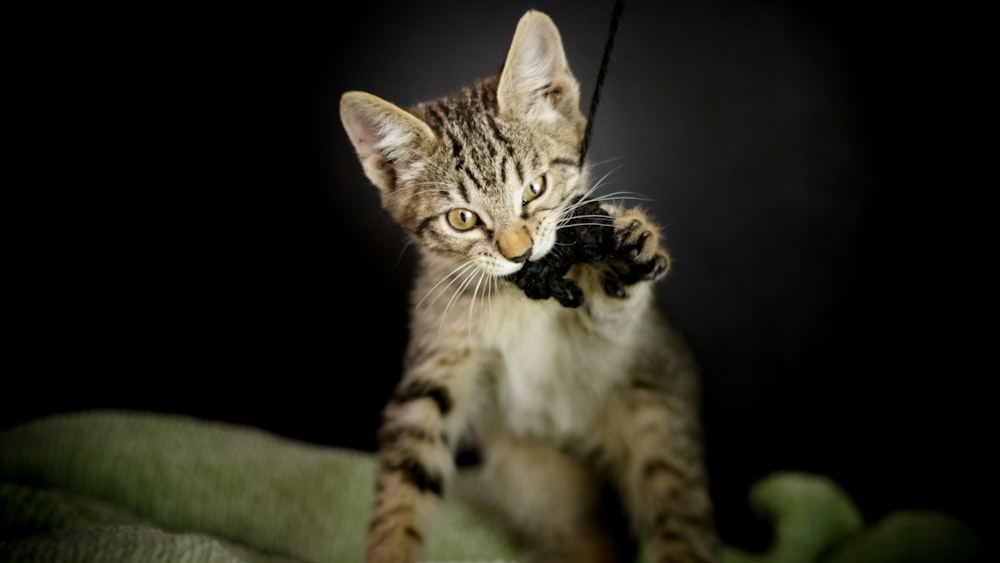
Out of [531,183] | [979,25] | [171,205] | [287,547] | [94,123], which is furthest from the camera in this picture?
[287,547]

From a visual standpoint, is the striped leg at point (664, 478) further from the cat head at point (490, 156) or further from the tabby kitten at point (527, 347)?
the cat head at point (490, 156)

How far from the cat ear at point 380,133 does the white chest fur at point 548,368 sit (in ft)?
0.80

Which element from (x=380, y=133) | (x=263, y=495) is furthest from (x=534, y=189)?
(x=263, y=495)

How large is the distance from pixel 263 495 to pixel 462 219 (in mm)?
804

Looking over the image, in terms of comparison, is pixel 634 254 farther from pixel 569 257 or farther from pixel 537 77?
pixel 537 77

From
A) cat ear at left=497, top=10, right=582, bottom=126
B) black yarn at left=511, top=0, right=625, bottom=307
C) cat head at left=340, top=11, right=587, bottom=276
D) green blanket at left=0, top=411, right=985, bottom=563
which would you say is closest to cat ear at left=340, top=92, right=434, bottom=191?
cat head at left=340, top=11, right=587, bottom=276

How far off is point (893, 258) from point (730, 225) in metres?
0.28

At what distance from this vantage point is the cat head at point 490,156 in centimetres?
79

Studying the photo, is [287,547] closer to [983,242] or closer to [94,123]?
[94,123]

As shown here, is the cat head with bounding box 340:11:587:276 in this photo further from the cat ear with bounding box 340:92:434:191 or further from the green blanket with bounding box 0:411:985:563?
the green blanket with bounding box 0:411:985:563

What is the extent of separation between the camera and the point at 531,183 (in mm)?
837

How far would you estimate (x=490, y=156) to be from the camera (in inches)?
33.3

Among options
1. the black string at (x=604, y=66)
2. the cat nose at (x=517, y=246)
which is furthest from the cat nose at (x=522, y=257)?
the black string at (x=604, y=66)

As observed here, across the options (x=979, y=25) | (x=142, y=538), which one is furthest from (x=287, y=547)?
(x=979, y=25)
